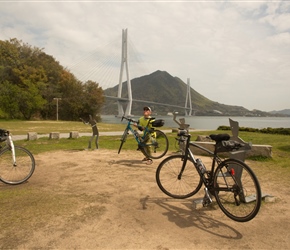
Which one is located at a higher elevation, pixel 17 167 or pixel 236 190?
pixel 236 190

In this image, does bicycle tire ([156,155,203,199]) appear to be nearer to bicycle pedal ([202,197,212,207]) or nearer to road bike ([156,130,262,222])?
road bike ([156,130,262,222])

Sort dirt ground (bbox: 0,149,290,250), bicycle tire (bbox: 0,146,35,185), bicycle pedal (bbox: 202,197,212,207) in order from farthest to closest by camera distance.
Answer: bicycle tire (bbox: 0,146,35,185)
bicycle pedal (bbox: 202,197,212,207)
dirt ground (bbox: 0,149,290,250)

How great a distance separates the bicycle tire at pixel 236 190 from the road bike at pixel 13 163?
3.46 meters

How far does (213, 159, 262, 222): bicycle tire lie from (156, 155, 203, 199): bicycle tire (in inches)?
18.4

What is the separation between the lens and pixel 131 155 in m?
7.51

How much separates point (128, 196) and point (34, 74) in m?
46.6

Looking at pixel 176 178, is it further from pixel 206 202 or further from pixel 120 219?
pixel 120 219

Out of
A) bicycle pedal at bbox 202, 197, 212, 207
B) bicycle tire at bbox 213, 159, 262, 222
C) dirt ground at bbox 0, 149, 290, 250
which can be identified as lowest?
dirt ground at bbox 0, 149, 290, 250

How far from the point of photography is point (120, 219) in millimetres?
2984

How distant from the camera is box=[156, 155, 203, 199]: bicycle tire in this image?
373 centimetres

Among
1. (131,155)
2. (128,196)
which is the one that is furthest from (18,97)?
(128,196)

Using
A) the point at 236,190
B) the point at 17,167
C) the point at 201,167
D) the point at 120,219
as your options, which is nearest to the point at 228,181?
the point at 236,190

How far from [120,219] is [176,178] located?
1.26 metres

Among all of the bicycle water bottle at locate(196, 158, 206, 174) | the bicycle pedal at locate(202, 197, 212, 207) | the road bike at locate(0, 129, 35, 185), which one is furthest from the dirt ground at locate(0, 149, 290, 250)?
the bicycle water bottle at locate(196, 158, 206, 174)
